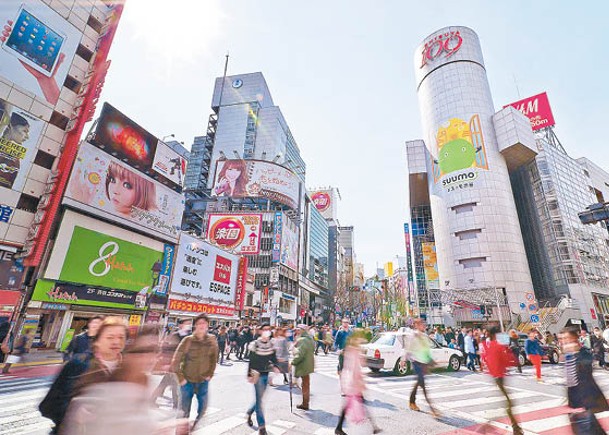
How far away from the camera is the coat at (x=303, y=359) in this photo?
23.6 ft

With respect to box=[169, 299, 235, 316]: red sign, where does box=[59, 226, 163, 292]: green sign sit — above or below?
above

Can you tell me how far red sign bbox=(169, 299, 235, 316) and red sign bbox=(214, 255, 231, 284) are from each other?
312 centimetres

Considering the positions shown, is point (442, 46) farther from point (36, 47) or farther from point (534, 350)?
A: point (534, 350)

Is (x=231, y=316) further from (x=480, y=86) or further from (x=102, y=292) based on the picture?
(x=480, y=86)

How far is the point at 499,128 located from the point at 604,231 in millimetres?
27795

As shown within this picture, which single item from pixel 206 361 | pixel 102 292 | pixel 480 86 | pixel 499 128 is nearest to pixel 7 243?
pixel 102 292

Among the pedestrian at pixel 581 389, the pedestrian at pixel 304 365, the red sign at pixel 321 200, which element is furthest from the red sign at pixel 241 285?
the red sign at pixel 321 200

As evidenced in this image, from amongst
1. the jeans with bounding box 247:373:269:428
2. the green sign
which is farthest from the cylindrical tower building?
the jeans with bounding box 247:373:269:428

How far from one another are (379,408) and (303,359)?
2006 mm

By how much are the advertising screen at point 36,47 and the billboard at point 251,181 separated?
105ft

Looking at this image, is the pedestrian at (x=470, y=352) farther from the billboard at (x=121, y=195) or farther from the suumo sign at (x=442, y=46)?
the suumo sign at (x=442, y=46)

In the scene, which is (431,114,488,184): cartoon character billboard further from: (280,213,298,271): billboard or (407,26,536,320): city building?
(280,213,298,271): billboard

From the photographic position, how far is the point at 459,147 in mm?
51688

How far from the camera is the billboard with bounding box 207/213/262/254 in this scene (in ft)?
161
